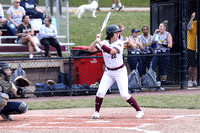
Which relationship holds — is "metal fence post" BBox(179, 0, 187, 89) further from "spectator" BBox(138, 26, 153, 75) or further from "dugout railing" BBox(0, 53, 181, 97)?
"spectator" BBox(138, 26, 153, 75)

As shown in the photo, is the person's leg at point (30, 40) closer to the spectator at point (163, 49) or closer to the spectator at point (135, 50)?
the spectator at point (135, 50)

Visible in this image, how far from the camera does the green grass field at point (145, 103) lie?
10.1m

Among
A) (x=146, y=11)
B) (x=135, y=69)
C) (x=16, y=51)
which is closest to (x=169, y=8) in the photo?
(x=135, y=69)

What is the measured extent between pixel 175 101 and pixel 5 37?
708cm

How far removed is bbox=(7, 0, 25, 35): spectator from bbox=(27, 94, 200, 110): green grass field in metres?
4.65

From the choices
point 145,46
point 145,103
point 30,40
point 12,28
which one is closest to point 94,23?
point 12,28

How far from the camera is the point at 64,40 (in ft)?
54.5

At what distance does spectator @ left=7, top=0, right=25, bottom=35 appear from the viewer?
1476cm

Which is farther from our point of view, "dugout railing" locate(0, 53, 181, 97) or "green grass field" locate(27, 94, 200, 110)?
"dugout railing" locate(0, 53, 181, 97)

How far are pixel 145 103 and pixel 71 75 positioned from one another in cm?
368

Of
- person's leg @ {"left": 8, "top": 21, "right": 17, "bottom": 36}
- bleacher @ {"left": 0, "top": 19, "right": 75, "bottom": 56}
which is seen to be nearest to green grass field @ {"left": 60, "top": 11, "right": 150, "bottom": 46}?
bleacher @ {"left": 0, "top": 19, "right": 75, "bottom": 56}

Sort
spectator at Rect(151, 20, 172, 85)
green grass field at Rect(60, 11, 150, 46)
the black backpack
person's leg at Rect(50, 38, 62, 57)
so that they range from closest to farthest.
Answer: the black backpack → spectator at Rect(151, 20, 172, 85) → person's leg at Rect(50, 38, 62, 57) → green grass field at Rect(60, 11, 150, 46)

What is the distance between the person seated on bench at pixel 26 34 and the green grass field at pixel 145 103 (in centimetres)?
315

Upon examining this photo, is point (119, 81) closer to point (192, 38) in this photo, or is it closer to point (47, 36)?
point (192, 38)
